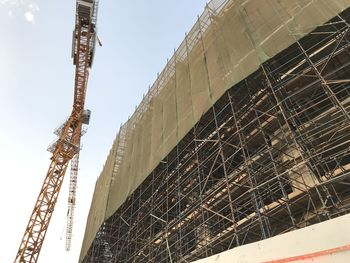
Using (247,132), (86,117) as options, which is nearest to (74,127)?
(86,117)

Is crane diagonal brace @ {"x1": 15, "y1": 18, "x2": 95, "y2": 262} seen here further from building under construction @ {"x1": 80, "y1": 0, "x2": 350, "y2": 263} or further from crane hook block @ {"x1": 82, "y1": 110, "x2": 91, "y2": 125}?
building under construction @ {"x1": 80, "y1": 0, "x2": 350, "y2": 263}

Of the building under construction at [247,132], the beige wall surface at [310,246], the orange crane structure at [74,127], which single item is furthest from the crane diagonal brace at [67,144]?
the beige wall surface at [310,246]

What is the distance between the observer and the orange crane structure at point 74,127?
26156 millimetres

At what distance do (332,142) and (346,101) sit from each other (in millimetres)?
1234

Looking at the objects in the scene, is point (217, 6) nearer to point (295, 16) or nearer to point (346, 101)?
point (295, 16)

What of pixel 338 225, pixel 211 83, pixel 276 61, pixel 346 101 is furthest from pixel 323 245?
pixel 211 83

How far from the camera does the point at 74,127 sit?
32406 millimetres

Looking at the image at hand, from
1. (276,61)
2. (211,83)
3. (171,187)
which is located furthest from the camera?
(171,187)

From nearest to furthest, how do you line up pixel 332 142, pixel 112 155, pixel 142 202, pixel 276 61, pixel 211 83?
pixel 332 142 → pixel 276 61 → pixel 211 83 → pixel 142 202 → pixel 112 155

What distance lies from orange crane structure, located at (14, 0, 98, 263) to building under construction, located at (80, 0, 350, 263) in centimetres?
1212

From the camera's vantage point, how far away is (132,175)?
15961 millimetres

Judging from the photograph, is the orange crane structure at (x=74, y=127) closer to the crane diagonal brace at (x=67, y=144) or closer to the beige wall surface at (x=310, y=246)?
the crane diagonal brace at (x=67, y=144)

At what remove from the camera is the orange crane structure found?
26156 millimetres

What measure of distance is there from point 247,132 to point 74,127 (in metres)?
25.4
